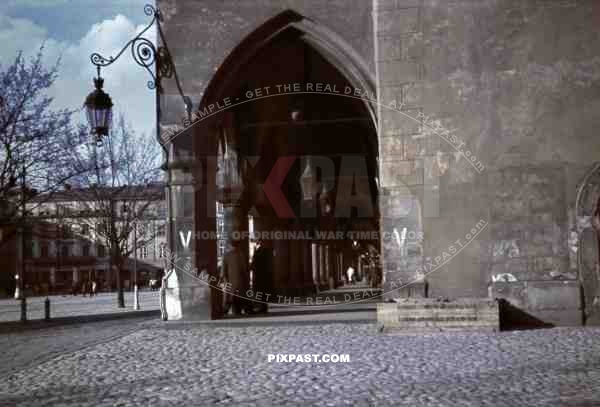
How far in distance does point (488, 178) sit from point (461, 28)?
238 centimetres

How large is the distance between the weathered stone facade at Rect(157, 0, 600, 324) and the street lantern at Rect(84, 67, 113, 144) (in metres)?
4.20

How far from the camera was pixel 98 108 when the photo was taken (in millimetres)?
9773

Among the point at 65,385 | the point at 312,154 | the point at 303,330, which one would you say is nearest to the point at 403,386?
the point at 65,385

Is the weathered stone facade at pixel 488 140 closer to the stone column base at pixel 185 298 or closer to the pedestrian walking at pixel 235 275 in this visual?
the stone column base at pixel 185 298

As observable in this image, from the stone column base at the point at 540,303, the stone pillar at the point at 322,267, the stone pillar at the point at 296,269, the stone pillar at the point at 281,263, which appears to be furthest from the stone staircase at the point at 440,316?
the stone pillar at the point at 322,267

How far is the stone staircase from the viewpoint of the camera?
29.7 feet

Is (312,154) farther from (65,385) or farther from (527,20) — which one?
(65,385)

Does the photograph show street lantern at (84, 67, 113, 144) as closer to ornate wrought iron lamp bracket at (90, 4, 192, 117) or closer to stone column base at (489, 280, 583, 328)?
ornate wrought iron lamp bracket at (90, 4, 192, 117)

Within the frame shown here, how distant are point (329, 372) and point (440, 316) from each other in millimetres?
3265

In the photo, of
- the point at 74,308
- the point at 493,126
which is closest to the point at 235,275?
the point at 493,126

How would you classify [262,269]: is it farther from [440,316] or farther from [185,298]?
[440,316]

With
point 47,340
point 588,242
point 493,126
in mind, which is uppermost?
point 493,126

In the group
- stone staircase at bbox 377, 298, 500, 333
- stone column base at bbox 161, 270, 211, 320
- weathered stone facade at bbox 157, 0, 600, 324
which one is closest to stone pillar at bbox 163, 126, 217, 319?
stone column base at bbox 161, 270, 211, 320

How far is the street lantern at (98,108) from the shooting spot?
9758 millimetres
